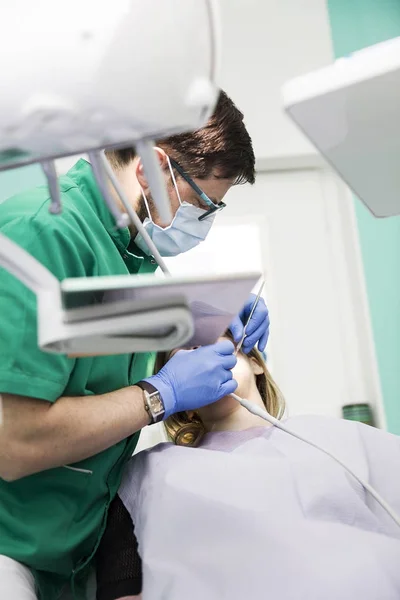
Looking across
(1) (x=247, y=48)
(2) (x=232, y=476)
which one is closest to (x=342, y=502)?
(2) (x=232, y=476)

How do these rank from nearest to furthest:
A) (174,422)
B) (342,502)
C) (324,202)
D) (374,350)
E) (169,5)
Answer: (169,5) < (342,502) < (174,422) < (374,350) < (324,202)

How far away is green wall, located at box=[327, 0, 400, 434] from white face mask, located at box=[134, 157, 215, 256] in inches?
41.8

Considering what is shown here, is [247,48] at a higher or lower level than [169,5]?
higher

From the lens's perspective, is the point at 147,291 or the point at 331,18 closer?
the point at 147,291

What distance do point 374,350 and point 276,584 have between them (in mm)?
1342

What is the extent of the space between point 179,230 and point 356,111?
596mm

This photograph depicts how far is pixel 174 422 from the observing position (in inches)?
67.0

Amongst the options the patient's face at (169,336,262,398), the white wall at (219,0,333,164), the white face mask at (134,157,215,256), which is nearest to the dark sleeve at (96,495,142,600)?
the patient's face at (169,336,262,398)

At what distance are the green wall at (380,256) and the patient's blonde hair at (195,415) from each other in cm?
66

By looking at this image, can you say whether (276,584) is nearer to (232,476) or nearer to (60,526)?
(232,476)

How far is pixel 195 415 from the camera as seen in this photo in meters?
1.69

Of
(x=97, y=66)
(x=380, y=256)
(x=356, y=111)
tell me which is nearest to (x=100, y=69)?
(x=97, y=66)

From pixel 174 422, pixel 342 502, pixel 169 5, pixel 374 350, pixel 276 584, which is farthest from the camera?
pixel 374 350

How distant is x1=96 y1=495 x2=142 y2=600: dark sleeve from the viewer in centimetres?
124
